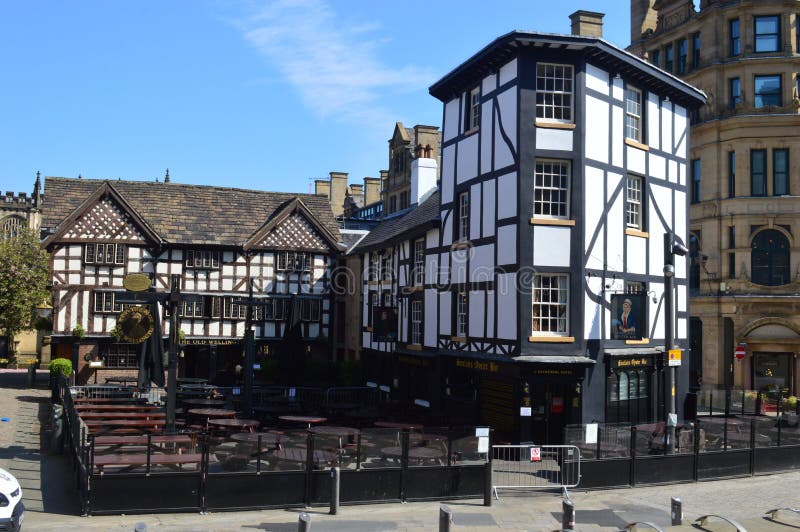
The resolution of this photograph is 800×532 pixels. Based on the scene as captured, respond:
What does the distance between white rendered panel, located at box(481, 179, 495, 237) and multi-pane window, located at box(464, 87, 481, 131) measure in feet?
7.72

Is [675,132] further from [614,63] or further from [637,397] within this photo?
[637,397]

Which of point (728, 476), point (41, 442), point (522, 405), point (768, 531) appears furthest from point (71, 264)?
point (768, 531)

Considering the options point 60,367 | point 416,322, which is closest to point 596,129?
point 416,322

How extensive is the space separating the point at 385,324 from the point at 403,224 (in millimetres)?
4396

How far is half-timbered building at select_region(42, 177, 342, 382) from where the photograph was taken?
112ft

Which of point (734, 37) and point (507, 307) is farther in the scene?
point (734, 37)

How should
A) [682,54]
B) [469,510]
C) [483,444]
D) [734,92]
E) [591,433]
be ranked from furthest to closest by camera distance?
[682,54] < [734,92] < [591,433] < [483,444] < [469,510]

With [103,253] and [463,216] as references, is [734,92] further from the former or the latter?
[103,253]

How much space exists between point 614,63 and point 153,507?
17381 mm

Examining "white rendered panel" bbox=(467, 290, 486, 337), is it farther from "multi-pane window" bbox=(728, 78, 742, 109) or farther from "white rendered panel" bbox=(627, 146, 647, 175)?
"multi-pane window" bbox=(728, 78, 742, 109)

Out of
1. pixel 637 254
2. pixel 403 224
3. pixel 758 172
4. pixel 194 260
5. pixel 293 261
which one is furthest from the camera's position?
pixel 293 261

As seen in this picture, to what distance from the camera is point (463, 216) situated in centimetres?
2467

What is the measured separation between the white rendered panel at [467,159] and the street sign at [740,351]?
711 inches

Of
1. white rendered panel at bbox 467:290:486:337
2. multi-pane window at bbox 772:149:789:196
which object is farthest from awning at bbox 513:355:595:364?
multi-pane window at bbox 772:149:789:196
